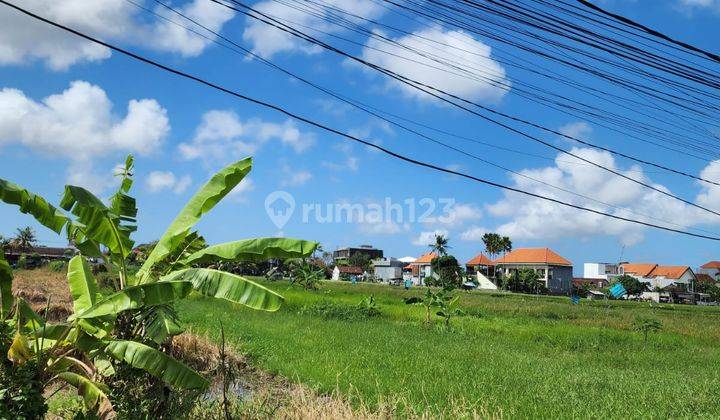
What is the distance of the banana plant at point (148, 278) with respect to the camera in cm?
489

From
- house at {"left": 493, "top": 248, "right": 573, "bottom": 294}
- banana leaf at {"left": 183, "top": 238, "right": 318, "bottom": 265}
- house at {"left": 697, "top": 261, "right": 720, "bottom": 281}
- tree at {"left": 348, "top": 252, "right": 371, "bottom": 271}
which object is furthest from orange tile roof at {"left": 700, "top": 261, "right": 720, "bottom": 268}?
banana leaf at {"left": 183, "top": 238, "right": 318, "bottom": 265}

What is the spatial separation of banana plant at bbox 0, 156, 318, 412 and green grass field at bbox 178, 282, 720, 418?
54.1 inches

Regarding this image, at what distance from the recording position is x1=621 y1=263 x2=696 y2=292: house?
99062mm

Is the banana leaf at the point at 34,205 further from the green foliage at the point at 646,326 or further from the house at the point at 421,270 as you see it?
the house at the point at 421,270

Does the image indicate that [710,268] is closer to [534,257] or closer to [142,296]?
[534,257]

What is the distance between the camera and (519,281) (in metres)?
85.8

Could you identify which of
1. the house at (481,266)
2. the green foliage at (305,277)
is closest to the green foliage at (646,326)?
the green foliage at (305,277)

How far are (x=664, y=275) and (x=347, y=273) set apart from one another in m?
57.6

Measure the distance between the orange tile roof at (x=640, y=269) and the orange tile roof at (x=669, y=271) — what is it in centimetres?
83

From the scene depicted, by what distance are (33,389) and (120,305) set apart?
0.86 m

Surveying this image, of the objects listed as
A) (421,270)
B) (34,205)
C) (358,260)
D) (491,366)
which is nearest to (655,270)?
(421,270)

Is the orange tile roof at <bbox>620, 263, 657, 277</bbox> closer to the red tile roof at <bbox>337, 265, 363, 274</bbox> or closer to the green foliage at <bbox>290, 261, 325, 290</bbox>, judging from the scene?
the red tile roof at <bbox>337, 265, 363, 274</bbox>

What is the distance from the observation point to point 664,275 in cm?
10256

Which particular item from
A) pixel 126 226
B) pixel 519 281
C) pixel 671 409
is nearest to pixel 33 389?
pixel 126 226
